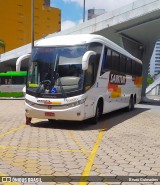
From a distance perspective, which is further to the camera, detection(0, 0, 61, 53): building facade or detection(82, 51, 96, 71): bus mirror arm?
detection(0, 0, 61, 53): building facade

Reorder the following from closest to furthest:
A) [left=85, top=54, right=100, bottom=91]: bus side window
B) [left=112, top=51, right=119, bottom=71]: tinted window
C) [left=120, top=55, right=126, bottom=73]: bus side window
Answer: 1. [left=85, top=54, right=100, bottom=91]: bus side window
2. [left=112, top=51, right=119, bottom=71]: tinted window
3. [left=120, top=55, right=126, bottom=73]: bus side window

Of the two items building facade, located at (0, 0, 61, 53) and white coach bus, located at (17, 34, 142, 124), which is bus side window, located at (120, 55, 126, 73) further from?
building facade, located at (0, 0, 61, 53)

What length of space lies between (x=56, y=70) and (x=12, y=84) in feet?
90.1

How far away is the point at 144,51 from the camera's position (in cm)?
3191

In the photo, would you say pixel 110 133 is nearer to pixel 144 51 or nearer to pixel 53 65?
pixel 53 65

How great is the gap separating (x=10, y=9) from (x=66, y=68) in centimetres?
9069

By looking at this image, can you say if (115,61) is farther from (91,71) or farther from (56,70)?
(56,70)

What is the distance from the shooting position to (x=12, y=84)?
124 feet

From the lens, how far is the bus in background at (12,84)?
3381 cm

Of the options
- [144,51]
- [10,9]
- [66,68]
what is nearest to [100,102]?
[66,68]

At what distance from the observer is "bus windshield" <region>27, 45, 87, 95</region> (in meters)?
11.0

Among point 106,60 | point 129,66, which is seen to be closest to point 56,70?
point 106,60

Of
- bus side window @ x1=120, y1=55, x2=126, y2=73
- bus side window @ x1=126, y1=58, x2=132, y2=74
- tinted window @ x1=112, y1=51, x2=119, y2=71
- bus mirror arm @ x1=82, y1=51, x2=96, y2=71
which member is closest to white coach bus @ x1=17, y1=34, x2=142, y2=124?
bus mirror arm @ x1=82, y1=51, x2=96, y2=71

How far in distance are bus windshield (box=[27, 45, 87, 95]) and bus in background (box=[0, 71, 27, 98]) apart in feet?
72.8
